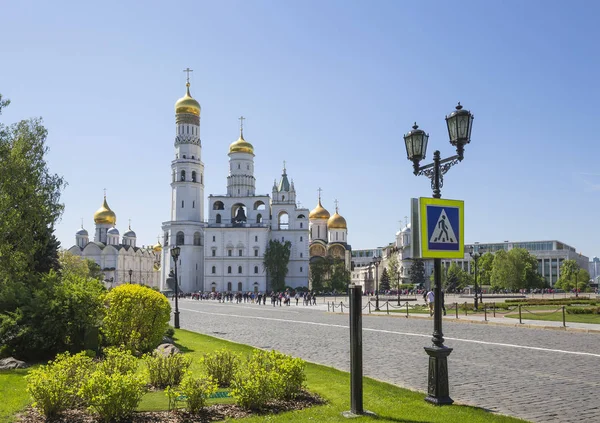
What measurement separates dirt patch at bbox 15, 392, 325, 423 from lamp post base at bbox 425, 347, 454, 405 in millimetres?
1946

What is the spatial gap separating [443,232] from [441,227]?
0.09 meters

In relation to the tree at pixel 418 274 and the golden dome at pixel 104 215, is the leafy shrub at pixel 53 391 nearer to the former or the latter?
the tree at pixel 418 274

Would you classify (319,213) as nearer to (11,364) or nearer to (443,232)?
(11,364)

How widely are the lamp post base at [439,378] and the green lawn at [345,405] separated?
0.17 metres

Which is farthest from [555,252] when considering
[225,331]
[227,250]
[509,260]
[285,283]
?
[225,331]

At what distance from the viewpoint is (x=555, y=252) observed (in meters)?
132

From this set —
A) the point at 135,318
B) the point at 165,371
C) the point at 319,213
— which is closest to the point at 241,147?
the point at 319,213

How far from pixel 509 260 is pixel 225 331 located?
76870 millimetres

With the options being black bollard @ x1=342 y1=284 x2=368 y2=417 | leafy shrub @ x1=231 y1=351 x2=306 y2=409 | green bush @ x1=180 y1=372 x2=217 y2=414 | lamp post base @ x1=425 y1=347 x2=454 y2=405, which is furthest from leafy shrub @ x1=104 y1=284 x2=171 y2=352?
lamp post base @ x1=425 y1=347 x2=454 y2=405

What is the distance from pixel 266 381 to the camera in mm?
7969

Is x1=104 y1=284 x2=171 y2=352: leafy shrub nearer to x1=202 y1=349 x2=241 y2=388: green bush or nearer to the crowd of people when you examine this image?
x1=202 y1=349 x2=241 y2=388: green bush

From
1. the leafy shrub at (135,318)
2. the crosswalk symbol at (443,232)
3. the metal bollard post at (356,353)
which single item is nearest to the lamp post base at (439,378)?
the metal bollard post at (356,353)

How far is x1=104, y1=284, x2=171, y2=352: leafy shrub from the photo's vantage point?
45.0ft

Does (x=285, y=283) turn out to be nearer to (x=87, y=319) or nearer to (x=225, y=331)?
(x=225, y=331)
